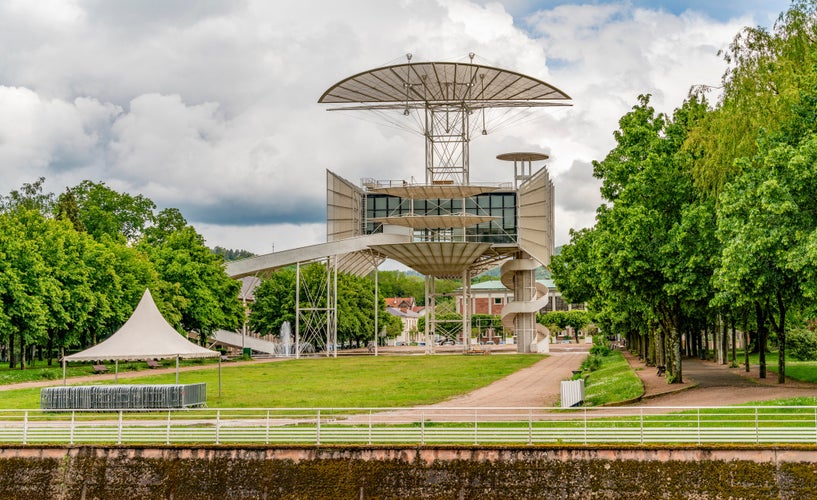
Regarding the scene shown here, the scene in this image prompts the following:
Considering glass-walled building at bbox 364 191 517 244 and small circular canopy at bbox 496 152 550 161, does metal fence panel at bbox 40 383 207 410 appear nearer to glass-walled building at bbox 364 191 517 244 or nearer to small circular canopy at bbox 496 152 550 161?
glass-walled building at bbox 364 191 517 244

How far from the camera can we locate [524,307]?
97.9 metres

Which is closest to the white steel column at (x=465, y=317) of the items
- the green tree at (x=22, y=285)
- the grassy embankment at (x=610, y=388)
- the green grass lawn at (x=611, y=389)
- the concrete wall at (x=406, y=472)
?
the grassy embankment at (x=610, y=388)

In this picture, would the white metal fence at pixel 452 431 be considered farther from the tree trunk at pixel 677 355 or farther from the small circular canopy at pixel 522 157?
the small circular canopy at pixel 522 157

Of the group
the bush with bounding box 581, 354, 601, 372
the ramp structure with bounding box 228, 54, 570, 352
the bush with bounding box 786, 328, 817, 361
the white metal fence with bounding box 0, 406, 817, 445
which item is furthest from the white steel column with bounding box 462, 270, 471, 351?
the white metal fence with bounding box 0, 406, 817, 445

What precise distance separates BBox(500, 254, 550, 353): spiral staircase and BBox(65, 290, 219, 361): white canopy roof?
6281 centimetres

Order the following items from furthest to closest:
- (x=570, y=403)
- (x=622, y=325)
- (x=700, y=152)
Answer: (x=622, y=325) < (x=700, y=152) < (x=570, y=403)

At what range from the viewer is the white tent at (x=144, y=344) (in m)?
A: 36.4

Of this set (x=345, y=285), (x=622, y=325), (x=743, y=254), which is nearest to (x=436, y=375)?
(x=622, y=325)

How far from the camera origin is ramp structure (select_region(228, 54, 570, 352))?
8662 centimetres

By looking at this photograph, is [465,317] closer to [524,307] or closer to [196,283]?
[524,307]

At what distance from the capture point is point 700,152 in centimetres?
3556

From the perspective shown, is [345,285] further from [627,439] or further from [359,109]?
[627,439]

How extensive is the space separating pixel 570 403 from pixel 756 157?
1081 cm

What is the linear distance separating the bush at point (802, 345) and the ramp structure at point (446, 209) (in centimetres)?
3057
